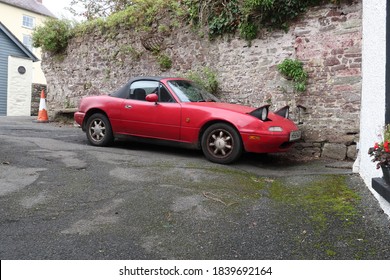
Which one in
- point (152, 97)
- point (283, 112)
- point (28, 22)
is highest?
point (28, 22)

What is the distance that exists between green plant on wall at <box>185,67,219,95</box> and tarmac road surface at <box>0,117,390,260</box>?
286 cm

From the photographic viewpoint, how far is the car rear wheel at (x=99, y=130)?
279 inches

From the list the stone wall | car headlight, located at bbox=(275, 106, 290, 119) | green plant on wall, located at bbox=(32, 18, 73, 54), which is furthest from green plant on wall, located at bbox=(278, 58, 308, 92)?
green plant on wall, located at bbox=(32, 18, 73, 54)

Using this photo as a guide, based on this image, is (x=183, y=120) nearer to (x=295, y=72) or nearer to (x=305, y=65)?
(x=295, y=72)

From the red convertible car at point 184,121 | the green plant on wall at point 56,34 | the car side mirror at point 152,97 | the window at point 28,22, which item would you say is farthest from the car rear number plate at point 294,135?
the window at point 28,22

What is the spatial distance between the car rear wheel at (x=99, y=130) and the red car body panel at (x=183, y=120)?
12cm

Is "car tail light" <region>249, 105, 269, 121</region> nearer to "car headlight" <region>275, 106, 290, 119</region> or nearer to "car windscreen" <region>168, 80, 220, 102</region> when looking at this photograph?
"car headlight" <region>275, 106, 290, 119</region>

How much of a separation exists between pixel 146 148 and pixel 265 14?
3749 millimetres

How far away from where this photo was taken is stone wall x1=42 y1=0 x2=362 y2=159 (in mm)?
6965

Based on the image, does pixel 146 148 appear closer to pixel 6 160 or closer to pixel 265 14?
pixel 6 160

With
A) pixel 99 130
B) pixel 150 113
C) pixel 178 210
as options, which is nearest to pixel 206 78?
pixel 150 113

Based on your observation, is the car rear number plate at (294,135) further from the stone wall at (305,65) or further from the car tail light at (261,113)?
the stone wall at (305,65)

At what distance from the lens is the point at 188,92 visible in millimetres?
6781

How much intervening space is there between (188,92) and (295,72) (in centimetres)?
231
